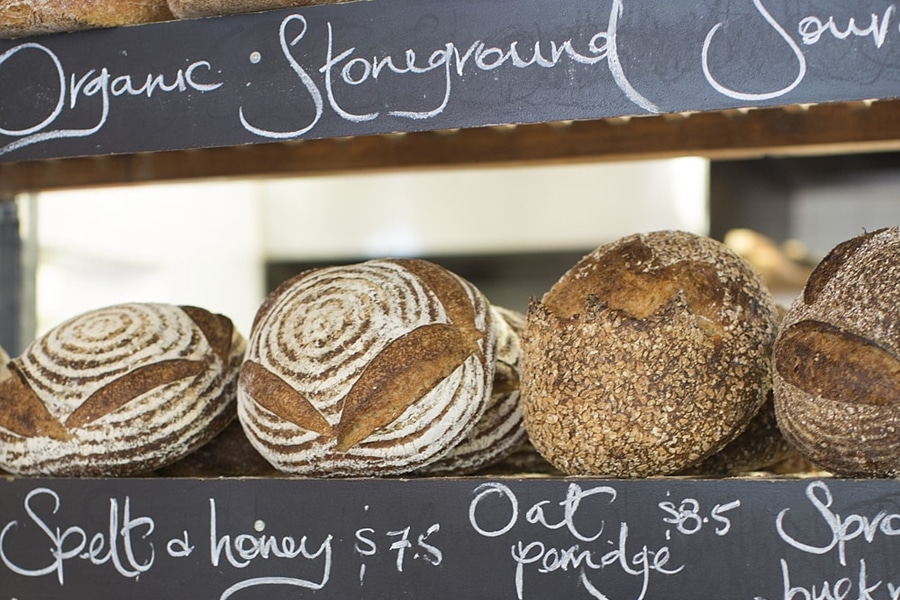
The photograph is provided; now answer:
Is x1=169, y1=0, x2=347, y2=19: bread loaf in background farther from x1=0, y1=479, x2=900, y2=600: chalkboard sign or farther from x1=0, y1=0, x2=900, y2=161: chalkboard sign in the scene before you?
x1=0, y1=479, x2=900, y2=600: chalkboard sign

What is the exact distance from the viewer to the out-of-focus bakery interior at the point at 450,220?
3.69 meters

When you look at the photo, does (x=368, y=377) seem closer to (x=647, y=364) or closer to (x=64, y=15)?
(x=647, y=364)

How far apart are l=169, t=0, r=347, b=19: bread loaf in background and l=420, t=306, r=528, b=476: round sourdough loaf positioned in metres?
0.46

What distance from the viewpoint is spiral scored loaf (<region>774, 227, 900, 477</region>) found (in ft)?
2.98

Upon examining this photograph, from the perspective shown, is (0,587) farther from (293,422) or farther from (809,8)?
(809,8)

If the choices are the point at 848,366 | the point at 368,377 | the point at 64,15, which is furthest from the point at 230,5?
the point at 848,366

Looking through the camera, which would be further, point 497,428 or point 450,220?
point 450,220

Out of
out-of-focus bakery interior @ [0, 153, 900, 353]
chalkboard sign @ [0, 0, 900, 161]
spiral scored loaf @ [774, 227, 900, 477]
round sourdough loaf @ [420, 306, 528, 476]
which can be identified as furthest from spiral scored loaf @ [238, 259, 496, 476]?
out-of-focus bakery interior @ [0, 153, 900, 353]

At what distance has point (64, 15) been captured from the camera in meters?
1.07

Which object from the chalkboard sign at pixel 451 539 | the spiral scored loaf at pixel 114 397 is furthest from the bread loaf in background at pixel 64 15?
the chalkboard sign at pixel 451 539

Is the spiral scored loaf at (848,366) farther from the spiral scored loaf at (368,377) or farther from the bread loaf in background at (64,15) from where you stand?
the bread loaf in background at (64,15)

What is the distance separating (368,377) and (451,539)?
8.6 inches

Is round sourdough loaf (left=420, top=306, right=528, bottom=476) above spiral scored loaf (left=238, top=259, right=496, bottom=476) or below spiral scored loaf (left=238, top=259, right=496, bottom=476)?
below

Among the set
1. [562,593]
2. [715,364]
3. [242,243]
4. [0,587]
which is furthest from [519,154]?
[242,243]
